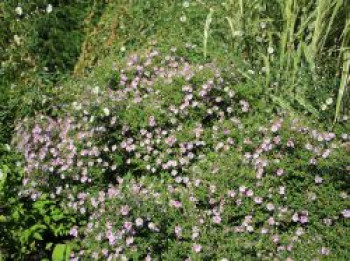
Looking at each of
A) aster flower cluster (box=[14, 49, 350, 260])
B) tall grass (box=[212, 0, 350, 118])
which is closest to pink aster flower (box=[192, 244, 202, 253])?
aster flower cluster (box=[14, 49, 350, 260])

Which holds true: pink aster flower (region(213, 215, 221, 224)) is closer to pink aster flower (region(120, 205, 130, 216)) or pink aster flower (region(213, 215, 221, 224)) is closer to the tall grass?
pink aster flower (region(120, 205, 130, 216))

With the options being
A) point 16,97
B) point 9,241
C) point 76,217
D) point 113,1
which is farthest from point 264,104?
point 113,1

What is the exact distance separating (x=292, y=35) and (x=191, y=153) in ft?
3.70

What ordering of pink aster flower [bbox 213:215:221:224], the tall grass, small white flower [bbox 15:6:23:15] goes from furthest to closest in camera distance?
1. small white flower [bbox 15:6:23:15]
2. the tall grass
3. pink aster flower [bbox 213:215:221:224]

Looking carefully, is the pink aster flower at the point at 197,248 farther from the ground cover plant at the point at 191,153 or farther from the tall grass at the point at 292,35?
the tall grass at the point at 292,35

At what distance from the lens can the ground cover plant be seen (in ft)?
10.3

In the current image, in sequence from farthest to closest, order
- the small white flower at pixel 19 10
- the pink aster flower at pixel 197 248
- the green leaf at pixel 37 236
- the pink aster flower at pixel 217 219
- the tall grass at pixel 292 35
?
the small white flower at pixel 19 10 < the tall grass at pixel 292 35 < the green leaf at pixel 37 236 < the pink aster flower at pixel 217 219 < the pink aster flower at pixel 197 248

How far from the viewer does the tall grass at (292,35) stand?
12.7ft

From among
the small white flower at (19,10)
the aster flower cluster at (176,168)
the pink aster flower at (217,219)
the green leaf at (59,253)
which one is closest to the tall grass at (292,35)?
the aster flower cluster at (176,168)

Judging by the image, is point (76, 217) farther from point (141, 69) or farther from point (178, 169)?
point (141, 69)

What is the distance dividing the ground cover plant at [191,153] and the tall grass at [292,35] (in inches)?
0.6

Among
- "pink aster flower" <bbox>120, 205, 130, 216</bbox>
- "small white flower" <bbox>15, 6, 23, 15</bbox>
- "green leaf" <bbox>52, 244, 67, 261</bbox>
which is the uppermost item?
Answer: "small white flower" <bbox>15, 6, 23, 15</bbox>

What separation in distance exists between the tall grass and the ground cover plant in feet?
0.05

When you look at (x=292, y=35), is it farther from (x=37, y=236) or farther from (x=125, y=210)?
(x=37, y=236)
